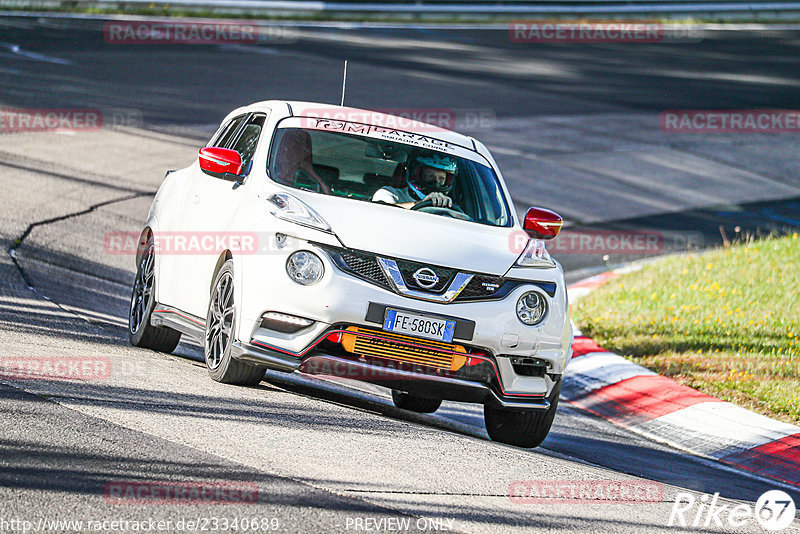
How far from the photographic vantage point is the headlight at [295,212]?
6789 mm

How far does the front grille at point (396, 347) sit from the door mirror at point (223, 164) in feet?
5.18

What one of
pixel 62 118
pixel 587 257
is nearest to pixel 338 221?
pixel 587 257

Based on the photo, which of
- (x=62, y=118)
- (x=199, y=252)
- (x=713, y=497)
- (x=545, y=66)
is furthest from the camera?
(x=545, y=66)

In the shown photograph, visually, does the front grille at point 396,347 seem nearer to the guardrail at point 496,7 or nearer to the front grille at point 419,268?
the front grille at point 419,268

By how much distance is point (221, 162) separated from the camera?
24.8ft

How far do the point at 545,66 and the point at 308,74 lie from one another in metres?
7.84

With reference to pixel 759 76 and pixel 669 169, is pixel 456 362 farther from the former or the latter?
pixel 759 76

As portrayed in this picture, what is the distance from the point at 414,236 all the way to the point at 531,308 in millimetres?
813

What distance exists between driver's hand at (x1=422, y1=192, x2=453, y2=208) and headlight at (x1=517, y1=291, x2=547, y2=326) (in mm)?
1119

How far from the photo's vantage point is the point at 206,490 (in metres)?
4.97

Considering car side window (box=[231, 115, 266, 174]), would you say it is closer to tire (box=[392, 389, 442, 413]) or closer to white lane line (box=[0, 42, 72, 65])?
tire (box=[392, 389, 442, 413])

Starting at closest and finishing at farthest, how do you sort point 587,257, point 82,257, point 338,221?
point 338,221, point 82,257, point 587,257

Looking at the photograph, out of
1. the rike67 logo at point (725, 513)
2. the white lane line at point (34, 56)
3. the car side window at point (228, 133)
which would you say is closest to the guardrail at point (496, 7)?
the white lane line at point (34, 56)

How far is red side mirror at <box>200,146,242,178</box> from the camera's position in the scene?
7.55m
